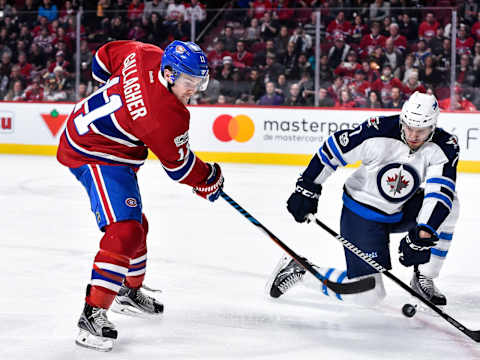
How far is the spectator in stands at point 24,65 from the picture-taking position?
31.3 ft

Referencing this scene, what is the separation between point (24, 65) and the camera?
31.5ft

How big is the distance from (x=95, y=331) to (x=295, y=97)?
6.22 m

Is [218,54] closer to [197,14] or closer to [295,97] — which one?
[197,14]

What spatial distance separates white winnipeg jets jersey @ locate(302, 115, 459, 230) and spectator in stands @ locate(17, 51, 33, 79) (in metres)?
7.22

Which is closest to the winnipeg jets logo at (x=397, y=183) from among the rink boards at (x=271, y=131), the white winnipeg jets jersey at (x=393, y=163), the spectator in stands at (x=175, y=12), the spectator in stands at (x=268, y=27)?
the white winnipeg jets jersey at (x=393, y=163)

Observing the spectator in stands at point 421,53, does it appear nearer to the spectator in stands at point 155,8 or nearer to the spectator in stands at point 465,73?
the spectator in stands at point 465,73

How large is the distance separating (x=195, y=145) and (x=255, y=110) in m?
0.82

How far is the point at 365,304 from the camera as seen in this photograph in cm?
308

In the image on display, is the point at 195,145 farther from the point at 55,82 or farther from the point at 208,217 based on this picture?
the point at 208,217

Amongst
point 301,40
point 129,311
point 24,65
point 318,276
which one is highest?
point 301,40

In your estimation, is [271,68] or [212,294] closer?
[212,294]

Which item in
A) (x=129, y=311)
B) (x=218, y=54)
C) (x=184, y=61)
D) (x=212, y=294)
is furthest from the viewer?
(x=218, y=54)

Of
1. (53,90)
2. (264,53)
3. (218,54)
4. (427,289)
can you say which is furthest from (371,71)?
(427,289)

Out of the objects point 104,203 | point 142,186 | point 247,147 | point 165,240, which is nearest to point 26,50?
point 247,147
